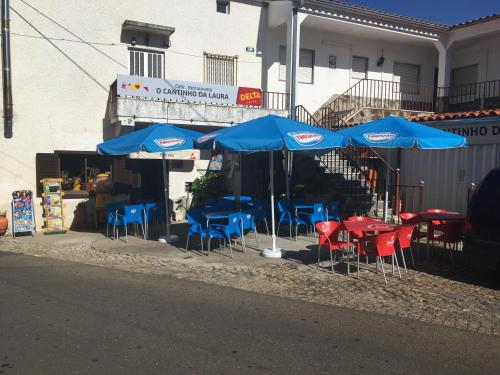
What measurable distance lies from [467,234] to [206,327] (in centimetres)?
396

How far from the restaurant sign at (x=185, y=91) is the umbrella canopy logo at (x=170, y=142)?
3326 mm

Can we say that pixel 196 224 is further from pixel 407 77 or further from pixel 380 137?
pixel 407 77

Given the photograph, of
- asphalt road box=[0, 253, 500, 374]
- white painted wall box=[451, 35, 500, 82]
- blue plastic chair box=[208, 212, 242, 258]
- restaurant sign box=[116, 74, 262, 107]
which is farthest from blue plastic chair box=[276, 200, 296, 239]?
white painted wall box=[451, 35, 500, 82]

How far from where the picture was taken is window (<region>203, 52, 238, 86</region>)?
14133mm

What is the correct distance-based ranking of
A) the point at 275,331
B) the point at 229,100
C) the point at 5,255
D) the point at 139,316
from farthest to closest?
the point at 229,100 → the point at 5,255 → the point at 139,316 → the point at 275,331

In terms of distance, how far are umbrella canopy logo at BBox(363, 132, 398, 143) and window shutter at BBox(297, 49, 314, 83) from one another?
26.6 feet

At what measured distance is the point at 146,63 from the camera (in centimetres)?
1323

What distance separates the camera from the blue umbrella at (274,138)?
7449mm

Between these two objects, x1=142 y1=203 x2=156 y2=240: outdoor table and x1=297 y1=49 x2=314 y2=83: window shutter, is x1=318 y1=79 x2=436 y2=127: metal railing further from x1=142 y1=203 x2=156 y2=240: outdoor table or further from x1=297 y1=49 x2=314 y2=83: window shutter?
x1=142 y1=203 x2=156 y2=240: outdoor table

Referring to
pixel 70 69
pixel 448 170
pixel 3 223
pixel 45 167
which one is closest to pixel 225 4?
pixel 70 69

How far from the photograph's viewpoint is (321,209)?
9602 millimetres

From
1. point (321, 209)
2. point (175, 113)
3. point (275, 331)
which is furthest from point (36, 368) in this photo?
point (175, 113)

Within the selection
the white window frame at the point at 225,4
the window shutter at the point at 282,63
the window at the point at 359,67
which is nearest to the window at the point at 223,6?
the white window frame at the point at 225,4

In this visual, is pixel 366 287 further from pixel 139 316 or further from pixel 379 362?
pixel 139 316
